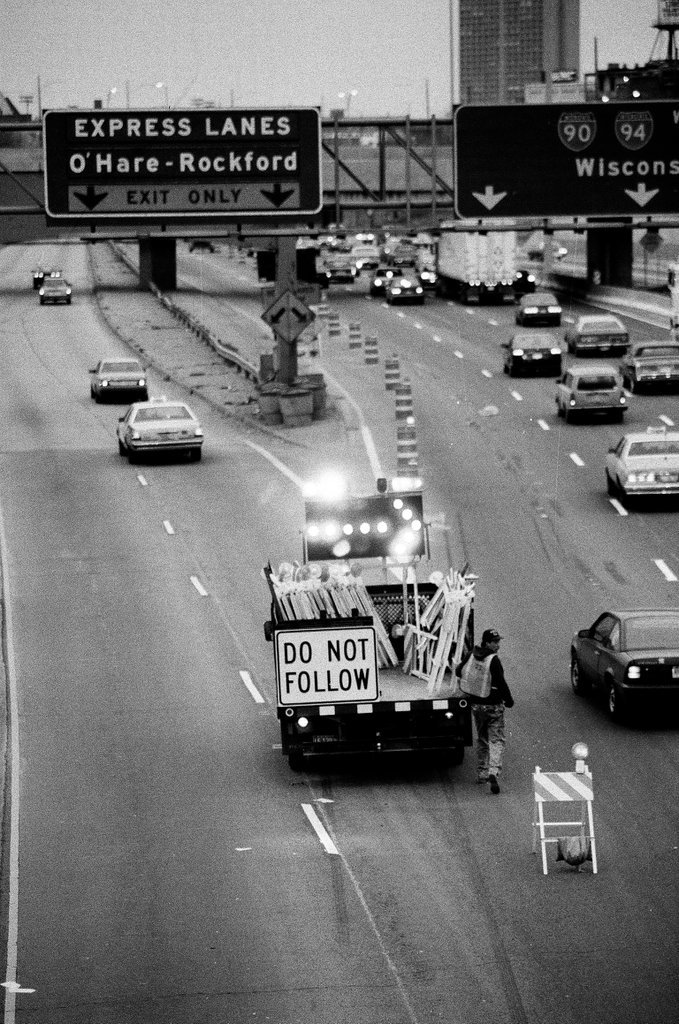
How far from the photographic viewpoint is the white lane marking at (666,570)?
95.8 feet

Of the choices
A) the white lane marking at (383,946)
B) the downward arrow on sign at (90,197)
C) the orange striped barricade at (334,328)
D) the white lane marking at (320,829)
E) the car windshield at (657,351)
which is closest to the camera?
the white lane marking at (383,946)

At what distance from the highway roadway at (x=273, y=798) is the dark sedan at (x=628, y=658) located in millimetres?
354

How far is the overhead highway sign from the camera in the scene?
106ft

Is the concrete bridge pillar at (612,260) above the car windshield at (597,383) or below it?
above

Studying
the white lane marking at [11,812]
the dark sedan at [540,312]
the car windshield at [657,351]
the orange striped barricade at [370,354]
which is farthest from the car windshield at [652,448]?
the dark sedan at [540,312]

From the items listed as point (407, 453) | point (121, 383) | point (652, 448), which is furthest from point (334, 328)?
point (652, 448)

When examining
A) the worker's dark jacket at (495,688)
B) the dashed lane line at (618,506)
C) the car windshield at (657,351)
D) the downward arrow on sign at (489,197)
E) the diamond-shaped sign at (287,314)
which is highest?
the downward arrow on sign at (489,197)

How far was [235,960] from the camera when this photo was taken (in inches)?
532

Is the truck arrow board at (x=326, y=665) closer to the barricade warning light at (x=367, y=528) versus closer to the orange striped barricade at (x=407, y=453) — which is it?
the barricade warning light at (x=367, y=528)

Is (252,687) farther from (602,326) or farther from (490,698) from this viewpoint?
(602,326)

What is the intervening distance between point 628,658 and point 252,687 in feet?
15.5

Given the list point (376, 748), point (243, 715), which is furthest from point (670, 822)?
point (243, 715)

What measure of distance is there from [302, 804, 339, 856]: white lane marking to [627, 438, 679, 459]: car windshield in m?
19.4

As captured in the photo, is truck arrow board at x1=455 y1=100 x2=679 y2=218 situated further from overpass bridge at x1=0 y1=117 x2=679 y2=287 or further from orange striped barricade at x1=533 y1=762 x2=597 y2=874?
orange striped barricade at x1=533 y1=762 x2=597 y2=874
